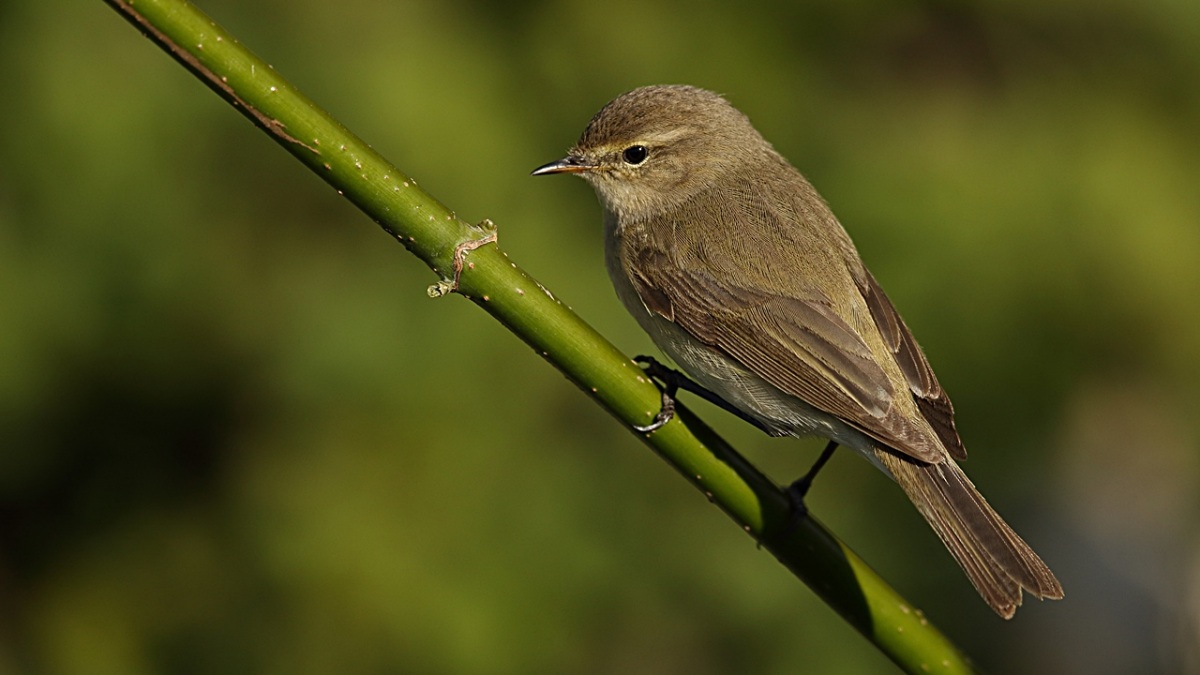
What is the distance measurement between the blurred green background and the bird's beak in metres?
0.41

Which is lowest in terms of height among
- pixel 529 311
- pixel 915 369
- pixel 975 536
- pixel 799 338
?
pixel 529 311

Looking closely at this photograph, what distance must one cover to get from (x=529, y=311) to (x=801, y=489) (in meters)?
1.19

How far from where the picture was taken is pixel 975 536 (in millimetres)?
2752

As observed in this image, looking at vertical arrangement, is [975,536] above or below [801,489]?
above

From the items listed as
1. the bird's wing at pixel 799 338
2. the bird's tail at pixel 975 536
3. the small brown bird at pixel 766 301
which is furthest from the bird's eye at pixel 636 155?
the bird's tail at pixel 975 536

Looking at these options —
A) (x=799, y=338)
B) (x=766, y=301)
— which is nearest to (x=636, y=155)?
(x=766, y=301)

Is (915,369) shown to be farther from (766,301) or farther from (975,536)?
(975,536)

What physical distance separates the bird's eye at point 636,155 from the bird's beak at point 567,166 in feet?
0.35

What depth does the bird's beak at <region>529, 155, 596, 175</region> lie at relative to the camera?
3.27m

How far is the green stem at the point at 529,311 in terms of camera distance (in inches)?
73.8

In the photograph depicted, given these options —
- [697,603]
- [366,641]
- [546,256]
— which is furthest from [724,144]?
[366,641]

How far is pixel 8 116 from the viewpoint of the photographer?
3576 millimetres

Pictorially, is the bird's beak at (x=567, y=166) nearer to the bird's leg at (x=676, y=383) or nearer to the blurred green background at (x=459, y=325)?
the blurred green background at (x=459, y=325)

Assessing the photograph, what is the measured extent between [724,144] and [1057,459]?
5.76 feet
